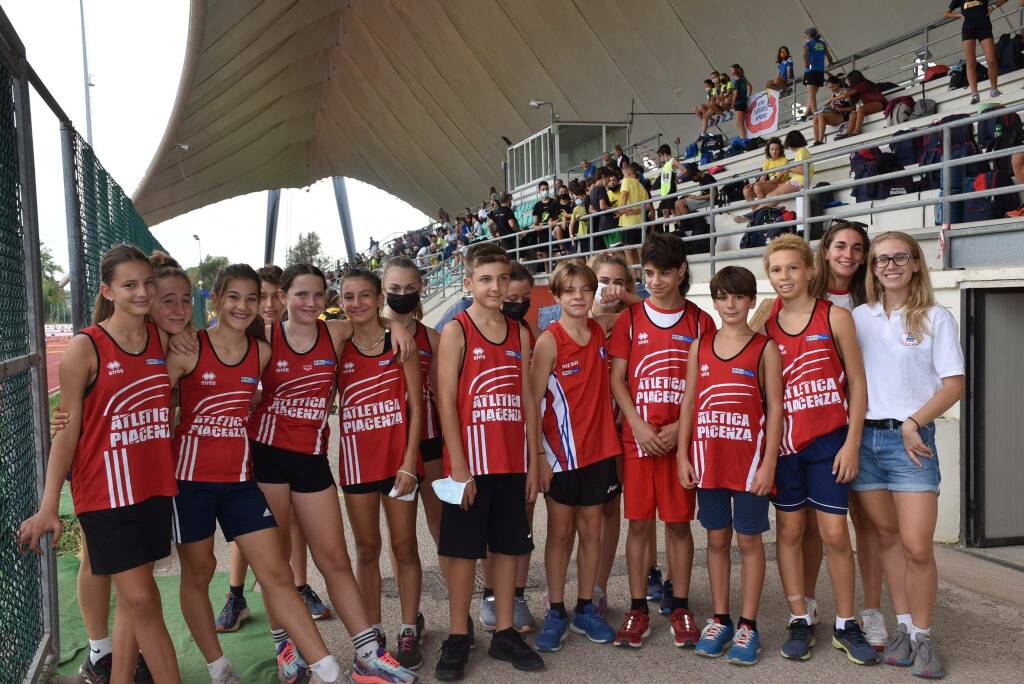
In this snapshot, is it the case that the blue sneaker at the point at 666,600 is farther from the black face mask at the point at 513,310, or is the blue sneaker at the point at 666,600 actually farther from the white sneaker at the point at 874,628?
the black face mask at the point at 513,310

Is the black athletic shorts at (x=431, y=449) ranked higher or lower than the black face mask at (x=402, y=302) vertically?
lower

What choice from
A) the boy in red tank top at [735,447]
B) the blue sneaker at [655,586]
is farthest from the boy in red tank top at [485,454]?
the blue sneaker at [655,586]

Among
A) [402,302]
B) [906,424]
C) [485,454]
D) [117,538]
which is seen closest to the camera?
[117,538]

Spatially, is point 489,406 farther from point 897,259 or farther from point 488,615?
point 897,259

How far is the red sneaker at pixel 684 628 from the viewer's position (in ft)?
12.6

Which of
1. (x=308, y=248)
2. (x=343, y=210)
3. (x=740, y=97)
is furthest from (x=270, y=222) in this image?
(x=740, y=97)

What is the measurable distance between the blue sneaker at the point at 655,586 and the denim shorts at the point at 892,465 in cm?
132

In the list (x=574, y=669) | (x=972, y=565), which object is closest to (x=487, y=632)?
(x=574, y=669)

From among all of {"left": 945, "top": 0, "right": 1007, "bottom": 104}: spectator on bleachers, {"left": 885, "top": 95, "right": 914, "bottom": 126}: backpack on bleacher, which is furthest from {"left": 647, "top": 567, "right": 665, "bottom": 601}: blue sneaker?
{"left": 885, "top": 95, "right": 914, "bottom": 126}: backpack on bleacher

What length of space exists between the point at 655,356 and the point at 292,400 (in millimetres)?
1753

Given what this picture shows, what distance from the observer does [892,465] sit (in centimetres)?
359

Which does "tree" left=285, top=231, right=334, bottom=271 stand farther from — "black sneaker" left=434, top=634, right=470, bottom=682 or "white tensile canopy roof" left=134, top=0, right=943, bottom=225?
"black sneaker" left=434, top=634, right=470, bottom=682

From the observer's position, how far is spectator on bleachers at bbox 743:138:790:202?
34.1 feet

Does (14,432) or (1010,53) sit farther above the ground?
(1010,53)
